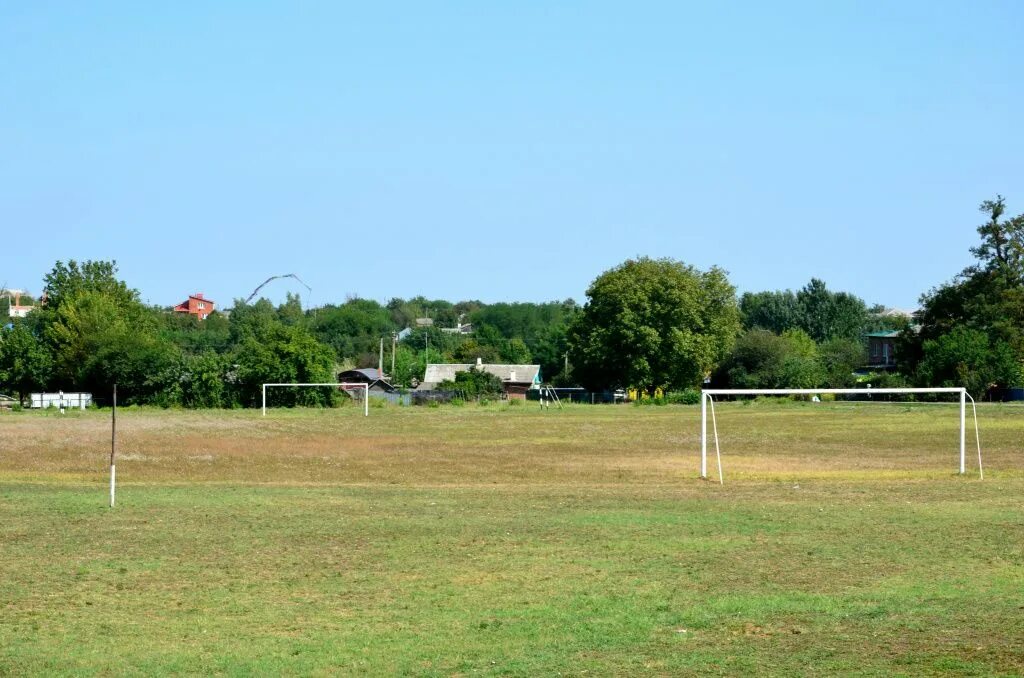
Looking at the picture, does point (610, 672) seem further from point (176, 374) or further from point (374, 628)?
point (176, 374)

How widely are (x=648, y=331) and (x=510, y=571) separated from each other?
88969 millimetres

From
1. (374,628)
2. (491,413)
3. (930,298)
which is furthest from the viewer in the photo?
(930,298)

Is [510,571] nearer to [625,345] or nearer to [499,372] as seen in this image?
[625,345]

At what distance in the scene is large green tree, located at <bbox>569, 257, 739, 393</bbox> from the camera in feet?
344

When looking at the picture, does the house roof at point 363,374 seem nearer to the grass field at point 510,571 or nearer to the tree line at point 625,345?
the tree line at point 625,345

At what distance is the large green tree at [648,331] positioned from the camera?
10500 centimetres

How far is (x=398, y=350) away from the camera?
163375 mm

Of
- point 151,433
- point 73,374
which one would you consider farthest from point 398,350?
point 151,433

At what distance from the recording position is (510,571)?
618 inches

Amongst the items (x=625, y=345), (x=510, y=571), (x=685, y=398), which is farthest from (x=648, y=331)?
(x=510, y=571)

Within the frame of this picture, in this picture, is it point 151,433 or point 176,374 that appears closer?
point 151,433

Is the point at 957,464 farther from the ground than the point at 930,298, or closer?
closer

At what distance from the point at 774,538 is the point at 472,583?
574cm

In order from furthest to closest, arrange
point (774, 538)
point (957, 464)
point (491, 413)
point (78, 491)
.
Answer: point (491, 413) → point (957, 464) → point (78, 491) → point (774, 538)
